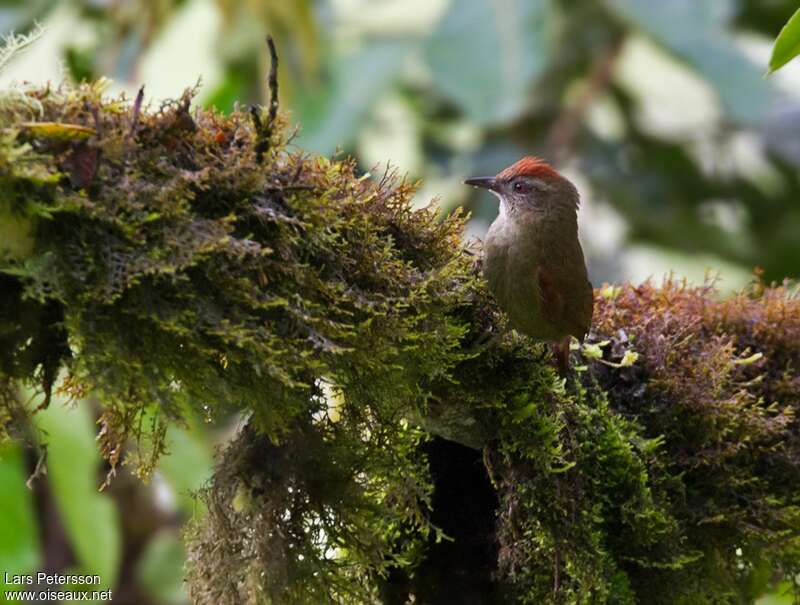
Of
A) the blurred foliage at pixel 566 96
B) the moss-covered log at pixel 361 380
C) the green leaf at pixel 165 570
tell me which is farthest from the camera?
the blurred foliage at pixel 566 96

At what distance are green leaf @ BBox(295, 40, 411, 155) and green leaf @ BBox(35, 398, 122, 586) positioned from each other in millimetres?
2059

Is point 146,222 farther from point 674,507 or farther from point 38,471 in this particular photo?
point 674,507

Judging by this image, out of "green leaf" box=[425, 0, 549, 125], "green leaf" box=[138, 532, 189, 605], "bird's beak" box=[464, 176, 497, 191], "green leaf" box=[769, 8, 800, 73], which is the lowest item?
"green leaf" box=[138, 532, 189, 605]

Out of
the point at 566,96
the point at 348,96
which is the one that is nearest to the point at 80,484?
the point at 348,96

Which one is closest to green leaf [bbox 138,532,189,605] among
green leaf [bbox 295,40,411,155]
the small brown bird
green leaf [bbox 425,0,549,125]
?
green leaf [bbox 295,40,411,155]

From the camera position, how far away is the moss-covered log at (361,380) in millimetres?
1646

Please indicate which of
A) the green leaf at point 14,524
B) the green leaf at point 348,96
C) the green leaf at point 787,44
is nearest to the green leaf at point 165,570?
the green leaf at point 14,524

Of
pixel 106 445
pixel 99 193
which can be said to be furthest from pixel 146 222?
pixel 106 445

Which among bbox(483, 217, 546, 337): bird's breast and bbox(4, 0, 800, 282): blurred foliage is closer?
bbox(483, 217, 546, 337): bird's breast

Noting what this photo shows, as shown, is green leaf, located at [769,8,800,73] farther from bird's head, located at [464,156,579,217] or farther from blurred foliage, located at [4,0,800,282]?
blurred foliage, located at [4,0,800,282]

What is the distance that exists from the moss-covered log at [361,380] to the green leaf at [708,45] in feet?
7.56

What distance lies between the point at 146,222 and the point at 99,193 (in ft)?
0.28

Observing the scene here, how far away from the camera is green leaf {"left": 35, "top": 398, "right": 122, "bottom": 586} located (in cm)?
314

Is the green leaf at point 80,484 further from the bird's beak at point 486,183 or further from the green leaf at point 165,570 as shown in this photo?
the bird's beak at point 486,183
